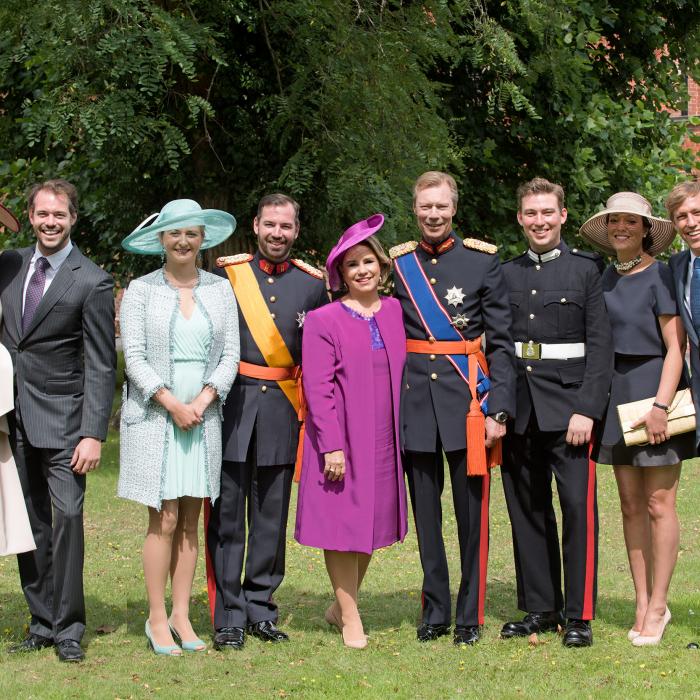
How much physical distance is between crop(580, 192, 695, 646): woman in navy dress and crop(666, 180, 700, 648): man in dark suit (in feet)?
0.20

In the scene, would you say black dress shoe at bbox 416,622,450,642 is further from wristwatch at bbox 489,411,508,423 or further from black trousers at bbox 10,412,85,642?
black trousers at bbox 10,412,85,642

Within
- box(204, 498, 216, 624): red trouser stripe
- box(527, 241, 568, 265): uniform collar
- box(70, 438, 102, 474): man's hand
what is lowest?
box(204, 498, 216, 624): red trouser stripe

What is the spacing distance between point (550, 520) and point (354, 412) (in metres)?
1.23

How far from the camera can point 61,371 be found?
5938 mm

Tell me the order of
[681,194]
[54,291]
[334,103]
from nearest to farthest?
[54,291] → [681,194] → [334,103]

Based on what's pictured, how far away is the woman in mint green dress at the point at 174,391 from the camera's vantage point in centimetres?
593

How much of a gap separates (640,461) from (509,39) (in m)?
6.30

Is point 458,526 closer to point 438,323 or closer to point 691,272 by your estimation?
point 438,323

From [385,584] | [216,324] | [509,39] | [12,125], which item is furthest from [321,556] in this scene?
[12,125]

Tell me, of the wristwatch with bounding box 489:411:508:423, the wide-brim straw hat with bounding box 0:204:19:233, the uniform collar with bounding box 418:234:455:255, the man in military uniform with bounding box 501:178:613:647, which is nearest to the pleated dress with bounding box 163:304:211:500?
the wide-brim straw hat with bounding box 0:204:19:233

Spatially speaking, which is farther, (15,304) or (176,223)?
(176,223)

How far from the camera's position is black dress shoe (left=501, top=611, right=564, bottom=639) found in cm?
637

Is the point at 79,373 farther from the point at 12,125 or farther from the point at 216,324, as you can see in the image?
the point at 12,125

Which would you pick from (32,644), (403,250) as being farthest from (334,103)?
(32,644)
